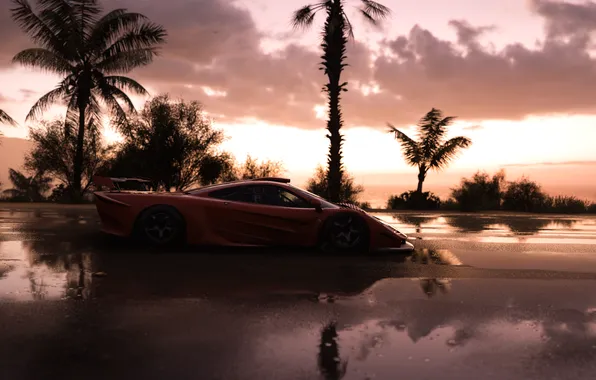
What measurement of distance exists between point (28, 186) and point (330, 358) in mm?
40397

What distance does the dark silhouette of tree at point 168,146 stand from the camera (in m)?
28.6

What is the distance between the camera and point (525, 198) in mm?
27234

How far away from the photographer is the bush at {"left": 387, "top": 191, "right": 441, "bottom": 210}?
2728cm

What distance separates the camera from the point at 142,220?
29.1ft

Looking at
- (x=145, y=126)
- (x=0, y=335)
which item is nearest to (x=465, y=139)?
(x=145, y=126)

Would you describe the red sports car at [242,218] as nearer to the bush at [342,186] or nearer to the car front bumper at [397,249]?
the car front bumper at [397,249]

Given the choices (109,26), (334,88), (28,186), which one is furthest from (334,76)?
(28,186)

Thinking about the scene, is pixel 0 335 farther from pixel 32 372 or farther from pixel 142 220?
pixel 142 220

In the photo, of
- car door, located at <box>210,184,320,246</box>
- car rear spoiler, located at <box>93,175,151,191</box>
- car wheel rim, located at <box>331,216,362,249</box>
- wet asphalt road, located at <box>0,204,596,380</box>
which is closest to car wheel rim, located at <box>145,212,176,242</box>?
wet asphalt road, located at <box>0,204,596,380</box>

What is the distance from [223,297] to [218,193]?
3.48 meters

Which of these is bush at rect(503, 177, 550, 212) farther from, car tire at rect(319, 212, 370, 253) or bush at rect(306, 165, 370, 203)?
car tire at rect(319, 212, 370, 253)

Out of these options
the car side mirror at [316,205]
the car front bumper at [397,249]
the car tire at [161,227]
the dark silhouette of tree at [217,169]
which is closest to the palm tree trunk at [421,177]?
the dark silhouette of tree at [217,169]

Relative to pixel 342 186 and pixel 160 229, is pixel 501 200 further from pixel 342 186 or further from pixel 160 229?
pixel 160 229

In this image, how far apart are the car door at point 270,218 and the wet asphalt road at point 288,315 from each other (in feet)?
0.98
